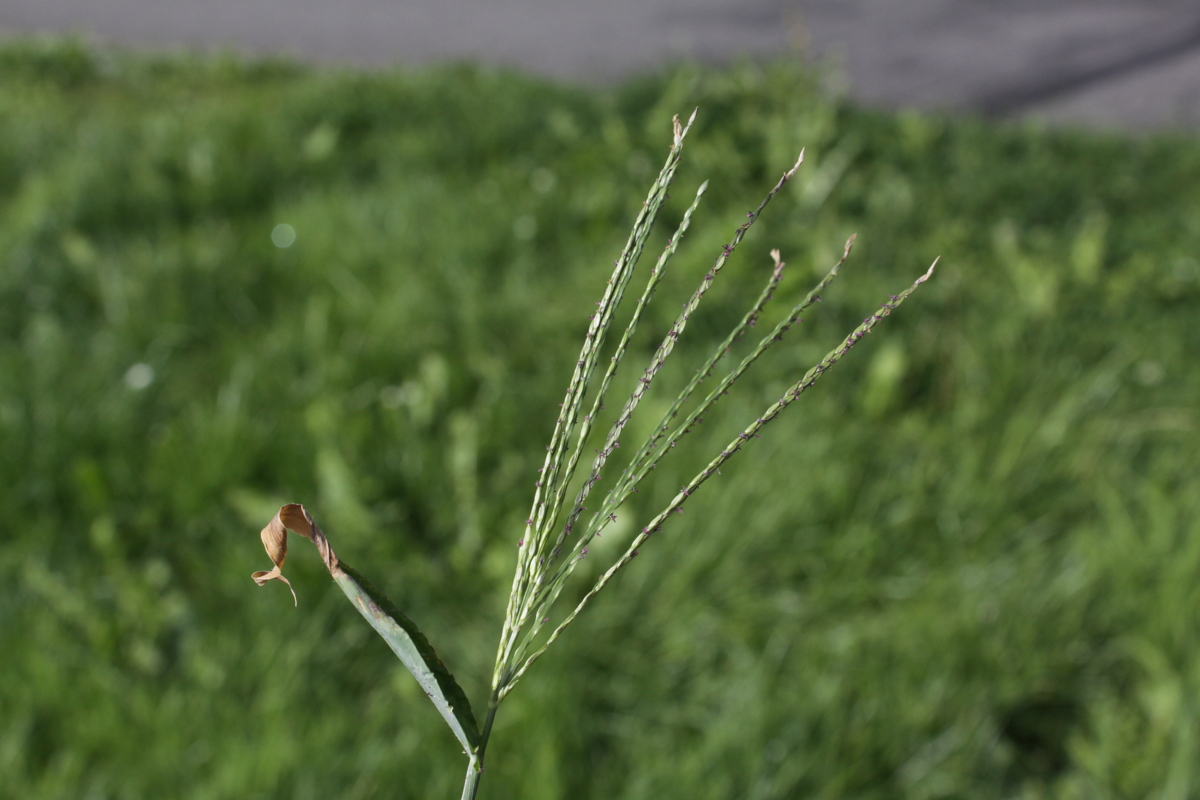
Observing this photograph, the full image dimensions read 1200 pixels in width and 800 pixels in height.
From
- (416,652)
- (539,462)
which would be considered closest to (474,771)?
(416,652)

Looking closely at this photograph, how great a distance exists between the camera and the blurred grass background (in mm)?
1550

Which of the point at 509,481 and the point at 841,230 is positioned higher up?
the point at 509,481

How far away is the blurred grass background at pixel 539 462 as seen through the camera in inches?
61.0

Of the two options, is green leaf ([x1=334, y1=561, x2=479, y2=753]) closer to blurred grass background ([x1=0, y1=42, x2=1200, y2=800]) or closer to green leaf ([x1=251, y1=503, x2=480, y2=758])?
green leaf ([x1=251, y1=503, x2=480, y2=758])

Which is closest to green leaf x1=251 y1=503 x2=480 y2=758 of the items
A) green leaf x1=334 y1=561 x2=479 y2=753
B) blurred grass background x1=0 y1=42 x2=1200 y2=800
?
green leaf x1=334 y1=561 x2=479 y2=753

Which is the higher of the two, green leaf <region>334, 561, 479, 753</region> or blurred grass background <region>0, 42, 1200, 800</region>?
green leaf <region>334, 561, 479, 753</region>

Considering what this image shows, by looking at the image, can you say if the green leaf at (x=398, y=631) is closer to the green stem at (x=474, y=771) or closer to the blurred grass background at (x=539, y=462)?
the green stem at (x=474, y=771)

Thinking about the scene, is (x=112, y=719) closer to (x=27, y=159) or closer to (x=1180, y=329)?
(x=27, y=159)

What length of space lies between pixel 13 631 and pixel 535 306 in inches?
57.9

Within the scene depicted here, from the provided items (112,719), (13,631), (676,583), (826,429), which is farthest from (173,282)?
(826,429)

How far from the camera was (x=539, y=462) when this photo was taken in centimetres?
217

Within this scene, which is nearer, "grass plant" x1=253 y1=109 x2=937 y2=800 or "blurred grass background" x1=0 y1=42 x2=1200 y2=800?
"grass plant" x1=253 y1=109 x2=937 y2=800

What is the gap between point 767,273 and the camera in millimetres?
2748

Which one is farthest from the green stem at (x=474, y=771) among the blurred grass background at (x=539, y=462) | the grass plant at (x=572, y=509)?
the blurred grass background at (x=539, y=462)
